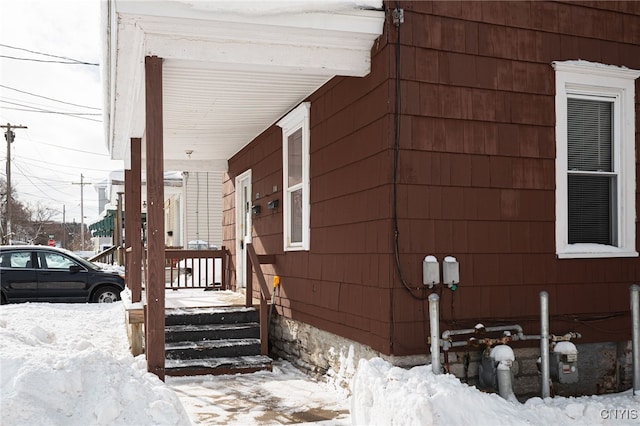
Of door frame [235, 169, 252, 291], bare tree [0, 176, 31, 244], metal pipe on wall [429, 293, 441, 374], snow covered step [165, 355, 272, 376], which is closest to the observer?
metal pipe on wall [429, 293, 441, 374]

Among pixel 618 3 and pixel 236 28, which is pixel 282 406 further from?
pixel 618 3

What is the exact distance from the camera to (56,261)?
12.6m

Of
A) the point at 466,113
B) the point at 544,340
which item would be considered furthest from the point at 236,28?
the point at 544,340

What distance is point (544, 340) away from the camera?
16.8ft

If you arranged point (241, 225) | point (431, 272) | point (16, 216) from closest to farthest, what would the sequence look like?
point (431, 272), point (241, 225), point (16, 216)

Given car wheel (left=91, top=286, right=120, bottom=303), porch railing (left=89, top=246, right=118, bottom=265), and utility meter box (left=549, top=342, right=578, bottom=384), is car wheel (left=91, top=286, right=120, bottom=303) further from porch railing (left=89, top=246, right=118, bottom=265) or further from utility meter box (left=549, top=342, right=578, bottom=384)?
utility meter box (left=549, top=342, right=578, bottom=384)

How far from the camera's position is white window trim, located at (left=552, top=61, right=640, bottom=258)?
5496 millimetres

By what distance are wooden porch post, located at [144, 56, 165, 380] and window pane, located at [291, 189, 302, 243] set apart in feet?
8.31

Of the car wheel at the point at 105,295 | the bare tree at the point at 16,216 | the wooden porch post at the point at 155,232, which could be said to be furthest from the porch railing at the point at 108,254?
the bare tree at the point at 16,216

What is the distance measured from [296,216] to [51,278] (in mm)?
7254

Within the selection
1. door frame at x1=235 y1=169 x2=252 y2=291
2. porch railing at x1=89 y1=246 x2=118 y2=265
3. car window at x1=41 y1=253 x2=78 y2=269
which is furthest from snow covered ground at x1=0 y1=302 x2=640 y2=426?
porch railing at x1=89 y1=246 x2=118 y2=265

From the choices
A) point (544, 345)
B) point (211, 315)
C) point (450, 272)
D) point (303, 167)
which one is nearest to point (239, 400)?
point (211, 315)

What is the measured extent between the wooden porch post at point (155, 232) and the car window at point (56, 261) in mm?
8466

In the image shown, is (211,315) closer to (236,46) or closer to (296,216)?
(296,216)
